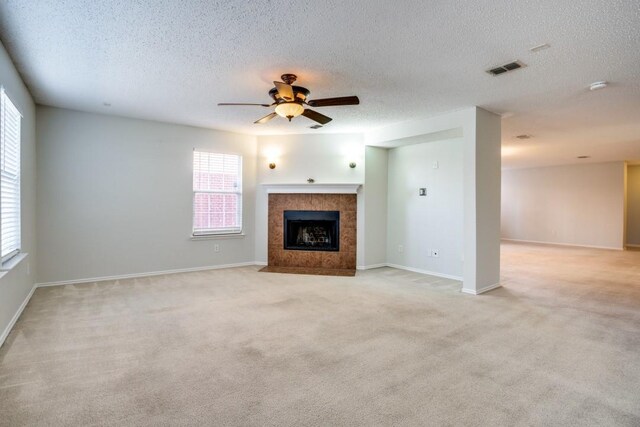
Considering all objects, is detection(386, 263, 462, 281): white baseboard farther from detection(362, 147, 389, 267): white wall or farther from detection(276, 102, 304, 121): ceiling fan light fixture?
detection(276, 102, 304, 121): ceiling fan light fixture

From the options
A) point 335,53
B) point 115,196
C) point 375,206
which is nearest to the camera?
point 335,53

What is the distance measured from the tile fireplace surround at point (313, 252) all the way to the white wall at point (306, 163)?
135mm

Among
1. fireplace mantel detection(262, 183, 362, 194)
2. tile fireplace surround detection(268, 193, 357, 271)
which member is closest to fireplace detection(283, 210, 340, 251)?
tile fireplace surround detection(268, 193, 357, 271)

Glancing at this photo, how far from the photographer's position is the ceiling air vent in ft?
10.4

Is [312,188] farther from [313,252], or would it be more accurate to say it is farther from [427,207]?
[427,207]

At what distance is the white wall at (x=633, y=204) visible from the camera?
10086mm

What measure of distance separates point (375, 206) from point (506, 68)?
Answer: 3464mm

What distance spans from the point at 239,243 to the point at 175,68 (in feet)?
12.0

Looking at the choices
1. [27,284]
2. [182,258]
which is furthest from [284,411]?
[182,258]

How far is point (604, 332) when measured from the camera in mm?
3223

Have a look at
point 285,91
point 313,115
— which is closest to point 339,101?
point 313,115

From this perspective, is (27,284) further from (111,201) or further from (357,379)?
(357,379)

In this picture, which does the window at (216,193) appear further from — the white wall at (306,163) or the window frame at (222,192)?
the white wall at (306,163)

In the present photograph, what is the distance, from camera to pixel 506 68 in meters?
3.29
